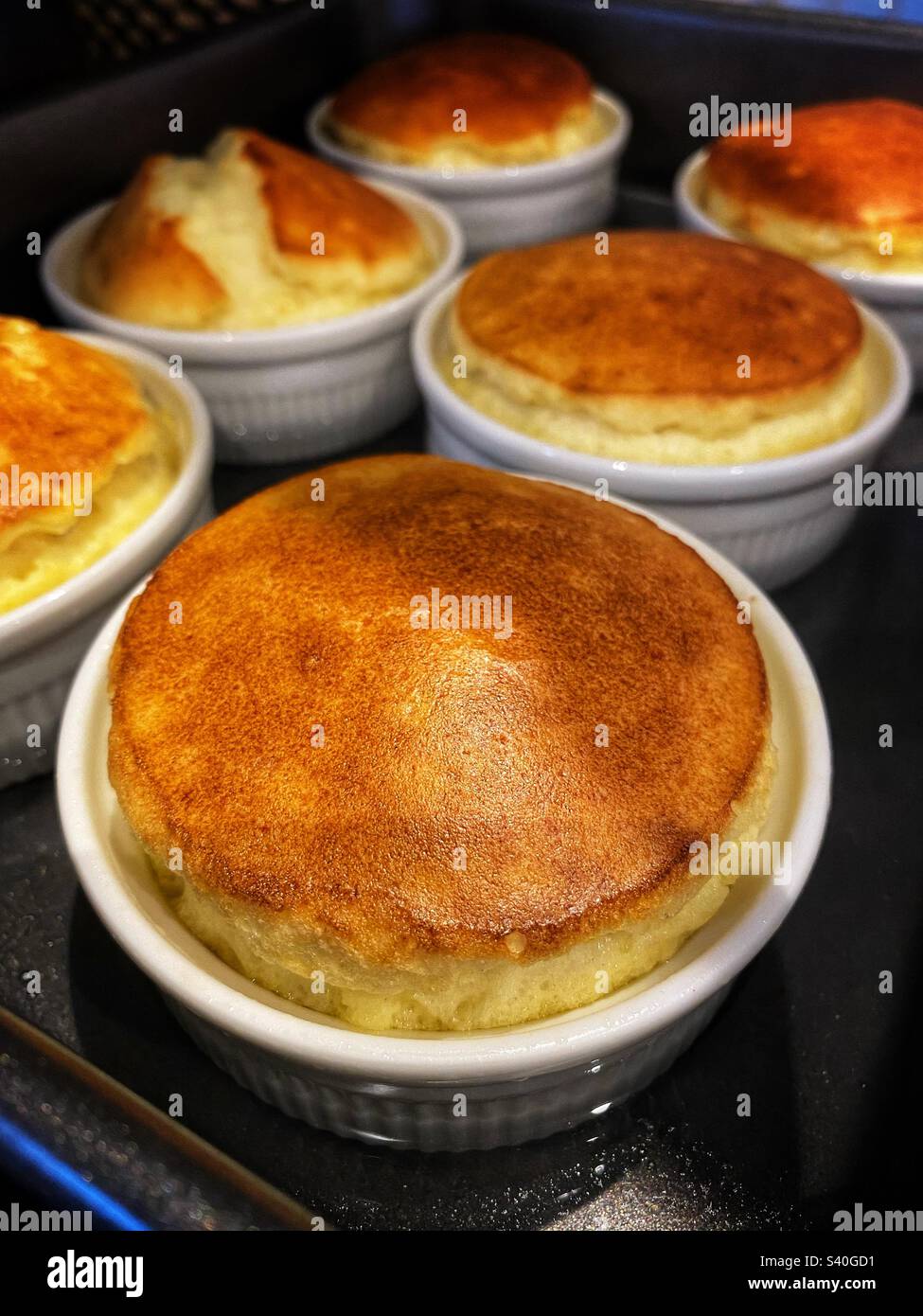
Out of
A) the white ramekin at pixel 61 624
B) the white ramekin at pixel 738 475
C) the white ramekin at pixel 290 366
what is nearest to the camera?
the white ramekin at pixel 61 624

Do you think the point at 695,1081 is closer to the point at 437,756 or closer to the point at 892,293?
the point at 437,756

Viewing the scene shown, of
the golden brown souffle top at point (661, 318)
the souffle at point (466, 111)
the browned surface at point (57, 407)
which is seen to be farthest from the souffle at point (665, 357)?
the souffle at point (466, 111)

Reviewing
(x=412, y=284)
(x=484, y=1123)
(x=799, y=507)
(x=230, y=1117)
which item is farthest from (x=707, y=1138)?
(x=412, y=284)

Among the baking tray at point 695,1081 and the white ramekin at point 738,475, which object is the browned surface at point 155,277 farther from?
the baking tray at point 695,1081

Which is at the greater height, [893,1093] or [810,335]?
[810,335]

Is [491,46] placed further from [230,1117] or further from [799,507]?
[230,1117]
